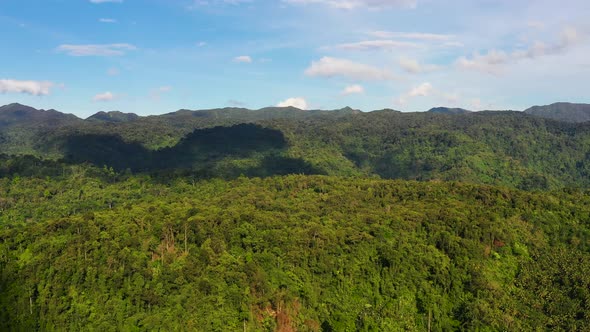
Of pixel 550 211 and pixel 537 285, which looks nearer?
pixel 537 285

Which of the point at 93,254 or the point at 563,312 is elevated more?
the point at 93,254

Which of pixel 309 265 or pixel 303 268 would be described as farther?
pixel 309 265

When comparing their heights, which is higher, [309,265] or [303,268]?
[309,265]

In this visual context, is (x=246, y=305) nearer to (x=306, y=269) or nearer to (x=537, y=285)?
(x=306, y=269)

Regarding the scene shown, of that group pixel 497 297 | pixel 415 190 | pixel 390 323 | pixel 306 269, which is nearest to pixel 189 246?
pixel 306 269

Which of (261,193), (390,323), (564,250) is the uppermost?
(261,193)

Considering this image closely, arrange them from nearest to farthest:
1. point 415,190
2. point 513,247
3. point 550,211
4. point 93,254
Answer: point 93,254
point 513,247
point 550,211
point 415,190

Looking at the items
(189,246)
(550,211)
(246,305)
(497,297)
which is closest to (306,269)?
(246,305)

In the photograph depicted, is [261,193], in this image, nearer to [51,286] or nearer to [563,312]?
[51,286]

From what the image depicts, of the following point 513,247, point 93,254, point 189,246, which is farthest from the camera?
point 513,247
